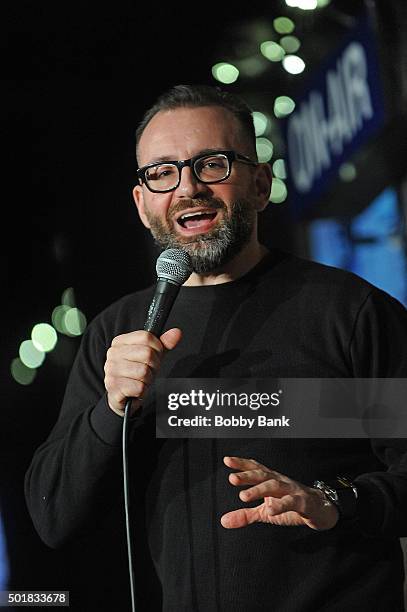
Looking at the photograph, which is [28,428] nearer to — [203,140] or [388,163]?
[203,140]

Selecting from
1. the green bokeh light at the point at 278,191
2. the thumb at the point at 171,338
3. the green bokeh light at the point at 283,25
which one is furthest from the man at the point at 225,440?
the green bokeh light at the point at 283,25

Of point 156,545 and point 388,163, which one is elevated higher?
point 388,163

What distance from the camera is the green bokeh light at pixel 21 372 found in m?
1.84

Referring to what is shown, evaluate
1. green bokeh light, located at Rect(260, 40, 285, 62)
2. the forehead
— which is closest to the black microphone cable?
the forehead

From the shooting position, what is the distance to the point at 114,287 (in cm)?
179

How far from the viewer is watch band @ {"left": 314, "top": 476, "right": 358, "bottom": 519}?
1.25 m

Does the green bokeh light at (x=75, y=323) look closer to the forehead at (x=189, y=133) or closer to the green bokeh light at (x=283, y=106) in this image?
the forehead at (x=189, y=133)

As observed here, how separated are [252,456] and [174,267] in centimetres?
35

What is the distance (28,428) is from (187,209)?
0.64 meters

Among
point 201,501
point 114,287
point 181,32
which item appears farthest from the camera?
point 181,32

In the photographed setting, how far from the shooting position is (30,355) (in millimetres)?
1851

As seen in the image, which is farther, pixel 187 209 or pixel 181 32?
pixel 181 32

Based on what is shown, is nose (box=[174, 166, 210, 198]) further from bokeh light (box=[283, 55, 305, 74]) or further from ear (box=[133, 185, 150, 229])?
bokeh light (box=[283, 55, 305, 74])

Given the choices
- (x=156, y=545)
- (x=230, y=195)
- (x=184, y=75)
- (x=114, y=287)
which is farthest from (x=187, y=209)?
(x=156, y=545)
